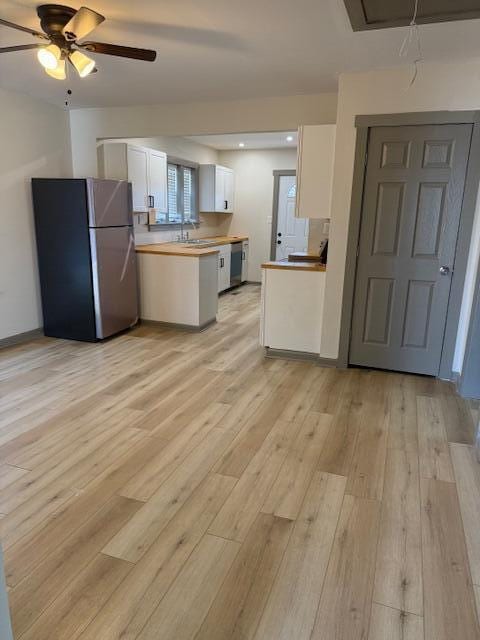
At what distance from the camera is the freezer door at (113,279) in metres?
4.30

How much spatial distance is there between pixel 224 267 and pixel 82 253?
303cm

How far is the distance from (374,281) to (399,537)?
2.27 metres

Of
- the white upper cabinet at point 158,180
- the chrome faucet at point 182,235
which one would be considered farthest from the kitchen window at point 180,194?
the white upper cabinet at point 158,180

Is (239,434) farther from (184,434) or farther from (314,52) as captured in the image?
(314,52)

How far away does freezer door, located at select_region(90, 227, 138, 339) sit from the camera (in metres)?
4.30

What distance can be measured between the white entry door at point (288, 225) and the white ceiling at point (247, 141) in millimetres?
663

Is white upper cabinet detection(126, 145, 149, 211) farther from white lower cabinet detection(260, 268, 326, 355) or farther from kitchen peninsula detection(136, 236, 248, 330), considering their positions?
white lower cabinet detection(260, 268, 326, 355)

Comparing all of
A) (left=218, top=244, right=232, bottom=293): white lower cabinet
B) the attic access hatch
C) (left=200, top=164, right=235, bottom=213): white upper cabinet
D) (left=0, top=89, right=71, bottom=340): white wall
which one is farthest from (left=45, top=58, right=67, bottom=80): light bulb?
(left=200, top=164, right=235, bottom=213): white upper cabinet

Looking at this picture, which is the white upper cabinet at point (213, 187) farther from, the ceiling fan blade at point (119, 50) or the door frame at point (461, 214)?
the ceiling fan blade at point (119, 50)

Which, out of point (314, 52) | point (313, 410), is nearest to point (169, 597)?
point (313, 410)

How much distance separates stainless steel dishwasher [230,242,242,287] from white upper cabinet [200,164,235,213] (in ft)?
2.34

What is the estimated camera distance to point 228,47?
9.40 ft

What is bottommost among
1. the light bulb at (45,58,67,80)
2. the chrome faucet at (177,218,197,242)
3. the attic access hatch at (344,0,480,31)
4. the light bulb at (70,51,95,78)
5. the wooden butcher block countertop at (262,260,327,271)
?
the wooden butcher block countertop at (262,260,327,271)

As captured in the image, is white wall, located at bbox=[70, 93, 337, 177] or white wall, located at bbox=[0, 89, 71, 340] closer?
white wall, located at bbox=[70, 93, 337, 177]
